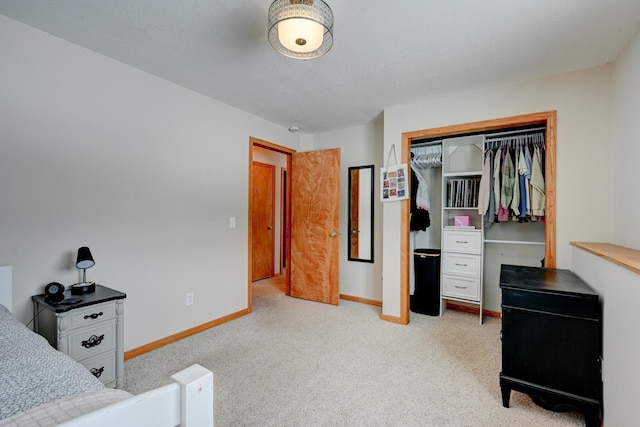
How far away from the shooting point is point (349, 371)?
2227 millimetres

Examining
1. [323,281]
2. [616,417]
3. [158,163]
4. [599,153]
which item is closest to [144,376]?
[158,163]

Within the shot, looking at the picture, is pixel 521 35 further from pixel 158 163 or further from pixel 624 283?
pixel 158 163

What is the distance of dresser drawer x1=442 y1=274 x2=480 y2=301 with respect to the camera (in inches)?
127

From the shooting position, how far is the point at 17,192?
1.87 m

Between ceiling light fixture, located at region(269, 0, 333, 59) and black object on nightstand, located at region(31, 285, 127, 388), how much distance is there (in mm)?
1894

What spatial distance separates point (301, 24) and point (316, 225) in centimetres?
273

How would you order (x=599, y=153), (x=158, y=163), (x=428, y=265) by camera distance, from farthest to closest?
(x=428, y=265) → (x=158, y=163) → (x=599, y=153)

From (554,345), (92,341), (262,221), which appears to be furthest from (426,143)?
(92,341)

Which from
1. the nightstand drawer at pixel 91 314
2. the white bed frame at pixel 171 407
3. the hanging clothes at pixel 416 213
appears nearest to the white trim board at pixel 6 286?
the nightstand drawer at pixel 91 314

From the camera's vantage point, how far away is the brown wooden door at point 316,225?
3822 millimetres

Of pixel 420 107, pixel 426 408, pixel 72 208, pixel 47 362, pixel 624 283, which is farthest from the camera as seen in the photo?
pixel 420 107

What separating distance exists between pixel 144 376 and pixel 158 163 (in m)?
1.68

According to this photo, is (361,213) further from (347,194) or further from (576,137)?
(576,137)

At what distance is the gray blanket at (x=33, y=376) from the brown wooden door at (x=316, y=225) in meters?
2.91
